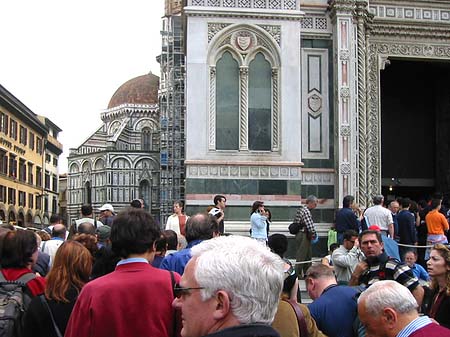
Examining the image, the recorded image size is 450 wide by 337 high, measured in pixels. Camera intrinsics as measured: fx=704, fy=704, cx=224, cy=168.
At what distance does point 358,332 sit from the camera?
472 cm

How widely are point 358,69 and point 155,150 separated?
60.7m

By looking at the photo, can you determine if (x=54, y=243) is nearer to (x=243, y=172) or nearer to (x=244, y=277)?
(x=244, y=277)

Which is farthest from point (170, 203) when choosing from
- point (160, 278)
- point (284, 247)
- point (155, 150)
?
point (155, 150)

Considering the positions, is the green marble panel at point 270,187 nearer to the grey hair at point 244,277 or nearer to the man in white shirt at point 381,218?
the man in white shirt at point 381,218

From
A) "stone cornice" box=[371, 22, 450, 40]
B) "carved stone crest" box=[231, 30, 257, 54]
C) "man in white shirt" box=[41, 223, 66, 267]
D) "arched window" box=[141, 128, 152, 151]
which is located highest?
"arched window" box=[141, 128, 152, 151]

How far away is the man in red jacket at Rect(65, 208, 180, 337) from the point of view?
12.3ft

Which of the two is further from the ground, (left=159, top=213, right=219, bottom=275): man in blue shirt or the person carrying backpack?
(left=159, top=213, right=219, bottom=275): man in blue shirt

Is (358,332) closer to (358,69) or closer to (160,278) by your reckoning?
(160,278)

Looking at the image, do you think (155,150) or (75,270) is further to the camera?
(155,150)

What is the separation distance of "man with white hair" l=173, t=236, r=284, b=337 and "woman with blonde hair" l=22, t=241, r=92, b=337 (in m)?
1.85

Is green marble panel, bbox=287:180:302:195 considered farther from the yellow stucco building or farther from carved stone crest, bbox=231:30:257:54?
the yellow stucco building

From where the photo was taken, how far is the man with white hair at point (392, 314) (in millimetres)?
3777

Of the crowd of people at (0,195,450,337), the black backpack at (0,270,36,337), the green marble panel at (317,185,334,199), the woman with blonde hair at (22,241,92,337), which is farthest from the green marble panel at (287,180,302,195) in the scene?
the woman with blonde hair at (22,241,92,337)

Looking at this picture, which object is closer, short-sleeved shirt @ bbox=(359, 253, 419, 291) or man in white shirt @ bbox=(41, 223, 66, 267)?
short-sleeved shirt @ bbox=(359, 253, 419, 291)
